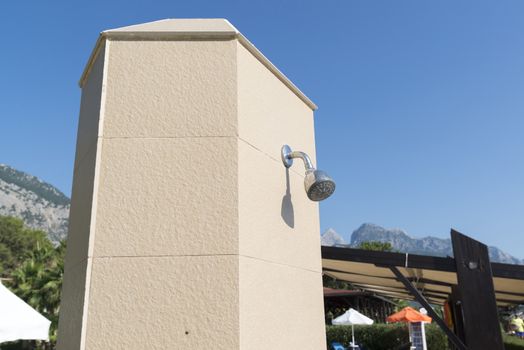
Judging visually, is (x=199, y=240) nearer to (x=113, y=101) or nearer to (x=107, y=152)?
(x=107, y=152)

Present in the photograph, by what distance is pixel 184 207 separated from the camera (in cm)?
331

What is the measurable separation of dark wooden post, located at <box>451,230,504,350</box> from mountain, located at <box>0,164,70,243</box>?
116720mm

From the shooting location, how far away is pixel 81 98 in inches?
177

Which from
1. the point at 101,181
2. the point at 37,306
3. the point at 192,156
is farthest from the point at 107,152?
the point at 37,306

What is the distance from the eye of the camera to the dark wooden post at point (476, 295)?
4.18 metres

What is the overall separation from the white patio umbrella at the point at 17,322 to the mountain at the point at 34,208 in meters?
113

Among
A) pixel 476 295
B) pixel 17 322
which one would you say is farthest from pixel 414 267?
pixel 17 322

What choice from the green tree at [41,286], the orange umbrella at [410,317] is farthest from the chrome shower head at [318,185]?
the green tree at [41,286]

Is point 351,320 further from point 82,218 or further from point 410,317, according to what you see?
point 82,218

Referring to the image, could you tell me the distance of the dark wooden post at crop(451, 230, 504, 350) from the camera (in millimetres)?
4176

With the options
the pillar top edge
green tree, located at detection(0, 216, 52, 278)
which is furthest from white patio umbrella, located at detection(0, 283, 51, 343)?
green tree, located at detection(0, 216, 52, 278)

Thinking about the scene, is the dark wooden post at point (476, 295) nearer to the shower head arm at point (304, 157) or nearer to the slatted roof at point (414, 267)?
the slatted roof at point (414, 267)

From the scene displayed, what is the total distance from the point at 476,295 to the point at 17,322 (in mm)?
5623

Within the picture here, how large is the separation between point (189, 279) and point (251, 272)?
50cm
